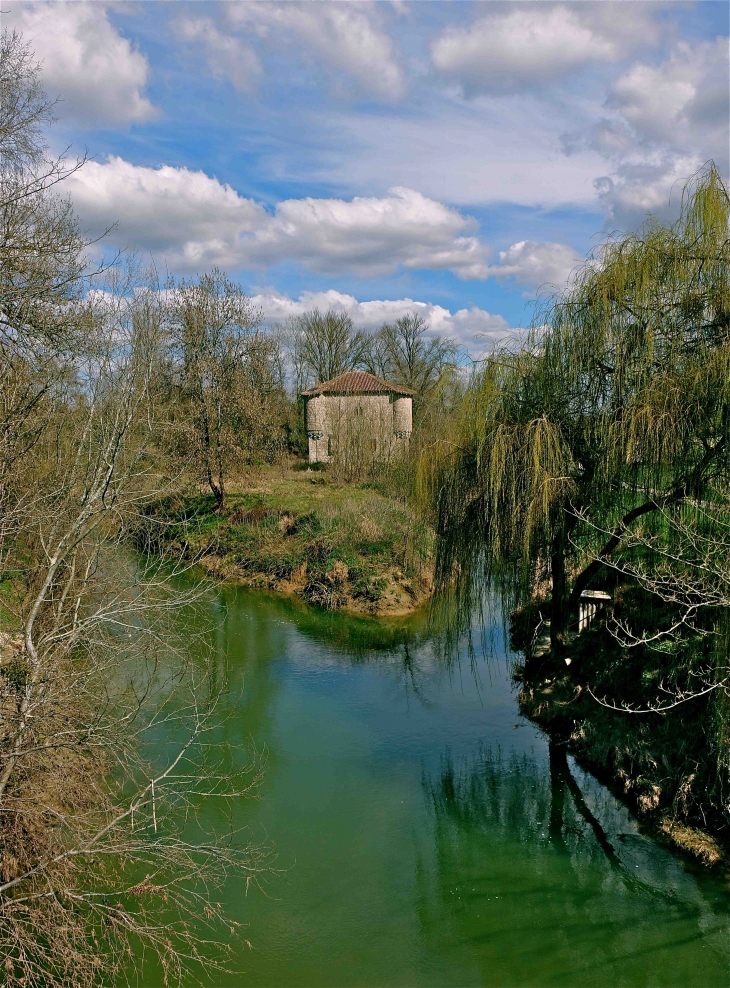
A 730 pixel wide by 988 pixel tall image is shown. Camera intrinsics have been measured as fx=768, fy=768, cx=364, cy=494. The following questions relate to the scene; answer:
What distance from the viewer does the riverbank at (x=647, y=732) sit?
311 inches

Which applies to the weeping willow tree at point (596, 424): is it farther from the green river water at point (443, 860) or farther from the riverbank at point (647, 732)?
the green river water at point (443, 860)

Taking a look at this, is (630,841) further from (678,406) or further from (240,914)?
(678,406)

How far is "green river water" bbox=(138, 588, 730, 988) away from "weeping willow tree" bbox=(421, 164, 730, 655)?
2180 millimetres

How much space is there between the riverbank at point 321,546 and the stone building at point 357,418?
2.40 meters

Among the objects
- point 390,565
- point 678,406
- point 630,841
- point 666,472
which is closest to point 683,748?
point 630,841

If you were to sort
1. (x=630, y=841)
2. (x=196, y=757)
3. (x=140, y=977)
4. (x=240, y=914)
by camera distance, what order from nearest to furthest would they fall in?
(x=140, y=977)
(x=240, y=914)
(x=630, y=841)
(x=196, y=757)

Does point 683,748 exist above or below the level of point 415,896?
above

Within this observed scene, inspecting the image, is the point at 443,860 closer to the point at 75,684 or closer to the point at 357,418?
the point at 75,684

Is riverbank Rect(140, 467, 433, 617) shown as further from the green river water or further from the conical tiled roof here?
the conical tiled roof

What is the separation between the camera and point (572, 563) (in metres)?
11.3

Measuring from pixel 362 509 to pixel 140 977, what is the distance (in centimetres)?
1396

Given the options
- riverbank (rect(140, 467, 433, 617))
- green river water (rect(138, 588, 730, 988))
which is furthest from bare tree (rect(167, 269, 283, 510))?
green river water (rect(138, 588, 730, 988))

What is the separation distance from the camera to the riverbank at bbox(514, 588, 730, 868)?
25.9ft

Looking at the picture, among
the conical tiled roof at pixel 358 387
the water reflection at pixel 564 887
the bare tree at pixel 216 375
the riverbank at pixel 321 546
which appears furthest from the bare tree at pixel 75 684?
the conical tiled roof at pixel 358 387
